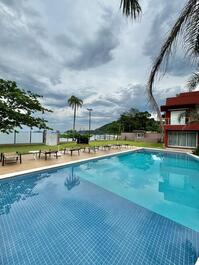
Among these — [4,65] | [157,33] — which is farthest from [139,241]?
[4,65]

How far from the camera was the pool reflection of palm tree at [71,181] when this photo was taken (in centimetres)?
825

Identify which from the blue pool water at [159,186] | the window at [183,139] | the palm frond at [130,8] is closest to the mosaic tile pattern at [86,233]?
the blue pool water at [159,186]

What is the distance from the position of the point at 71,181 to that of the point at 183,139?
1847 cm

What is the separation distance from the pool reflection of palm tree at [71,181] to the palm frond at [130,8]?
291 inches

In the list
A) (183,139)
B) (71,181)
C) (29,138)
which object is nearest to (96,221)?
(71,181)

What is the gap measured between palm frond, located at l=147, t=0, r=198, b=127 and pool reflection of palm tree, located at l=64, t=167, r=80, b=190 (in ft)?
22.6

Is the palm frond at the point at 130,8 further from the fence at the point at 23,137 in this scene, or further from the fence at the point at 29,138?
the fence at the point at 23,137

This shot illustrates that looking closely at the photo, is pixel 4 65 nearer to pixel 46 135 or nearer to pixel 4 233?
pixel 46 135

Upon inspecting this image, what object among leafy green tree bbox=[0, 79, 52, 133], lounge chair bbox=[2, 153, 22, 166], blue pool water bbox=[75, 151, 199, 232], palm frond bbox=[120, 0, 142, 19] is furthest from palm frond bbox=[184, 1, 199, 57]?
leafy green tree bbox=[0, 79, 52, 133]

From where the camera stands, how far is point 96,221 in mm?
4867

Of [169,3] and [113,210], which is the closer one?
[169,3]

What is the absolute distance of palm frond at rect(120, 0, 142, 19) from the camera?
6.94 ft

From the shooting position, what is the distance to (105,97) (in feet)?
103

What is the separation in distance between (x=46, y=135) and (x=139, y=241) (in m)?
20.4
